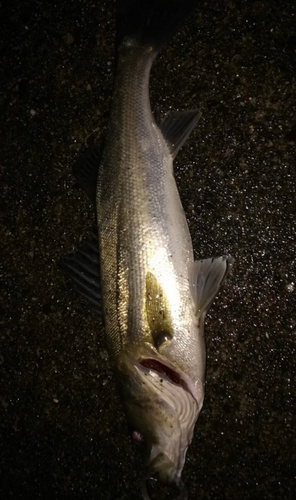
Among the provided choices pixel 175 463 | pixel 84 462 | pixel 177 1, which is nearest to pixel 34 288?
pixel 84 462

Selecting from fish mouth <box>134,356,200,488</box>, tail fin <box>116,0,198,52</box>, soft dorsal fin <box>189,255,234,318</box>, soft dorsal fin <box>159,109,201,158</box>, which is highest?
tail fin <box>116,0,198,52</box>

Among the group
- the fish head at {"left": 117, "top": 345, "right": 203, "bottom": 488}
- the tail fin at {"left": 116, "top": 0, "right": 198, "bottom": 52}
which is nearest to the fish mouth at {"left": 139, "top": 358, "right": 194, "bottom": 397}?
the fish head at {"left": 117, "top": 345, "right": 203, "bottom": 488}

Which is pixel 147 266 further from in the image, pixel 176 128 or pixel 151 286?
pixel 176 128

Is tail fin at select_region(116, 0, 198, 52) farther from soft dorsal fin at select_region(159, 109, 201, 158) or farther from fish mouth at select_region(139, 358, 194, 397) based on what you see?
fish mouth at select_region(139, 358, 194, 397)

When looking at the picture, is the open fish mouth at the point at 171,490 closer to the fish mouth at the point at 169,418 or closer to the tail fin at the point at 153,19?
the fish mouth at the point at 169,418

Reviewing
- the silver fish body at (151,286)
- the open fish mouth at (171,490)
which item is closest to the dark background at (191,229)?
the open fish mouth at (171,490)

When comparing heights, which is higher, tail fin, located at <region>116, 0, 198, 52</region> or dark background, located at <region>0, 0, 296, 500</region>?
tail fin, located at <region>116, 0, 198, 52</region>
